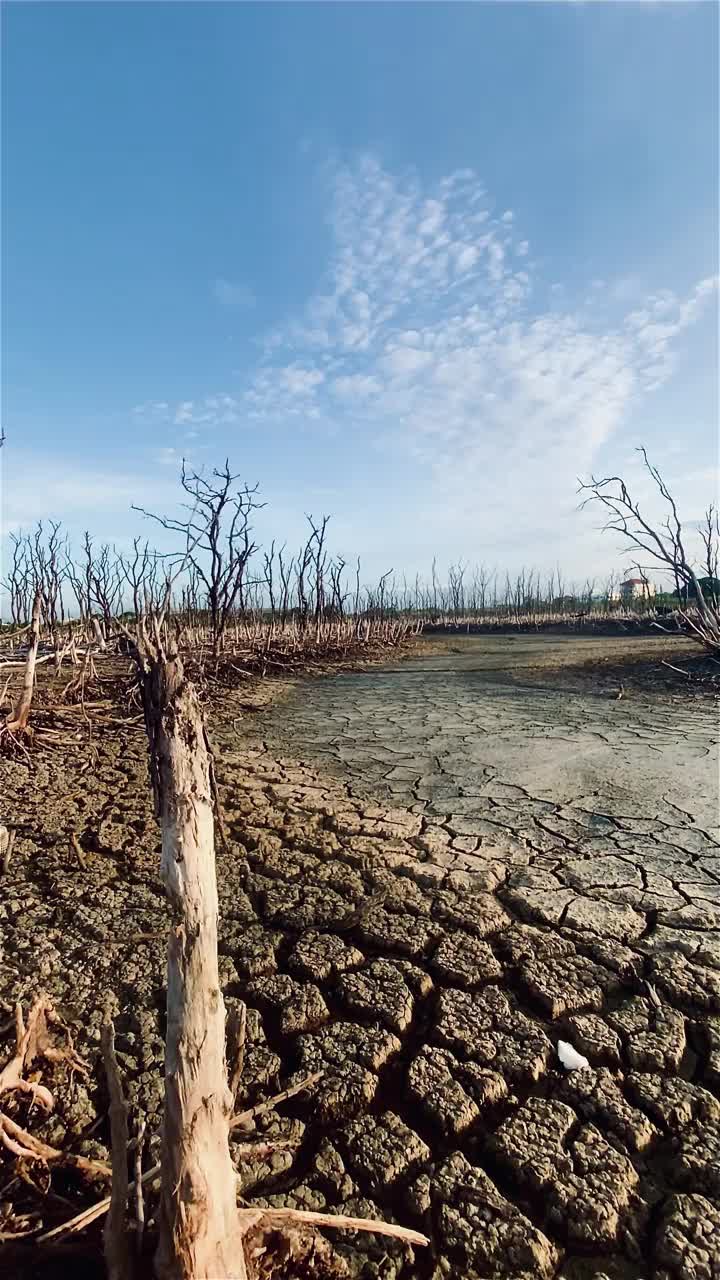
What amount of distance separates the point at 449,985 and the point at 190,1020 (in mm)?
1112

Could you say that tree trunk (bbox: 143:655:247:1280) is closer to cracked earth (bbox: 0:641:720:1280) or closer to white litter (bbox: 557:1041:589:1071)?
cracked earth (bbox: 0:641:720:1280)

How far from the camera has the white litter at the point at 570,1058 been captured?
5.27 ft

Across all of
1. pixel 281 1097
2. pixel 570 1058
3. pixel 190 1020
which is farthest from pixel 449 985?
pixel 190 1020

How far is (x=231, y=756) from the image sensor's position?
15.1 ft

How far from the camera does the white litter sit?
5.27 ft

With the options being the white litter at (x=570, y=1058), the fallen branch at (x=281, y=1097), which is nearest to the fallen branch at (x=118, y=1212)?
the fallen branch at (x=281, y=1097)

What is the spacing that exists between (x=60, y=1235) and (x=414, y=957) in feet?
3.80

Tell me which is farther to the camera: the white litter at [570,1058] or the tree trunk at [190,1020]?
the white litter at [570,1058]

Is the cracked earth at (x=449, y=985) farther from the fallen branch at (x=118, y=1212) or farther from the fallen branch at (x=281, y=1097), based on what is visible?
the fallen branch at (x=118, y=1212)

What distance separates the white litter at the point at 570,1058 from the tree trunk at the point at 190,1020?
3.06 ft

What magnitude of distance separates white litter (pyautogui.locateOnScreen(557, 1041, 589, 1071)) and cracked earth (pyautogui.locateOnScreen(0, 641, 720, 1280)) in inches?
0.5

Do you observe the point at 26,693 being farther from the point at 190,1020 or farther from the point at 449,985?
the point at 190,1020

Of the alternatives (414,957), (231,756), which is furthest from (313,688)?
(414,957)

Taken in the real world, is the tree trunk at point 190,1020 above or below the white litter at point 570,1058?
above
